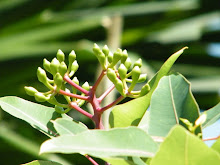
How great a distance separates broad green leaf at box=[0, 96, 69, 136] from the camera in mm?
571

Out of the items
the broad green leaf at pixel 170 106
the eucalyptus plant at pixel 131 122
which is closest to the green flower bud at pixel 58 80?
the eucalyptus plant at pixel 131 122

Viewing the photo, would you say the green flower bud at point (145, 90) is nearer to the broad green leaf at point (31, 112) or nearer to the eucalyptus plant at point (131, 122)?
the eucalyptus plant at point (131, 122)

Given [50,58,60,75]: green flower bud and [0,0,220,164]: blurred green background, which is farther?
[0,0,220,164]: blurred green background

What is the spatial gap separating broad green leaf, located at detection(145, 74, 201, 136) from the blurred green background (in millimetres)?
1697

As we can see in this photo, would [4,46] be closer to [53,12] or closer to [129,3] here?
[53,12]

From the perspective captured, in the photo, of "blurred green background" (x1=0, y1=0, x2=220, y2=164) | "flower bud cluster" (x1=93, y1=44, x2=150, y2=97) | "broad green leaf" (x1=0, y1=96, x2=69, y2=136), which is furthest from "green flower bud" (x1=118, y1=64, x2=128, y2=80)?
"blurred green background" (x1=0, y1=0, x2=220, y2=164)

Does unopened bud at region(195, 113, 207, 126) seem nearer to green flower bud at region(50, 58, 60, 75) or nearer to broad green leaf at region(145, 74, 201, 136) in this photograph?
broad green leaf at region(145, 74, 201, 136)

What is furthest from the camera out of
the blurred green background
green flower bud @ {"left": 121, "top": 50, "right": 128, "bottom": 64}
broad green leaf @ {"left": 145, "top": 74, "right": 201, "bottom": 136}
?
the blurred green background

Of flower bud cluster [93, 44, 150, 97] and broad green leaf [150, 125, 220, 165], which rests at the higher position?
flower bud cluster [93, 44, 150, 97]

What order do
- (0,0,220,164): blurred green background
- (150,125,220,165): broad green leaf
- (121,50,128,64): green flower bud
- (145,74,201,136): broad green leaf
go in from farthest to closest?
(0,0,220,164): blurred green background → (121,50,128,64): green flower bud → (145,74,201,136): broad green leaf → (150,125,220,165): broad green leaf

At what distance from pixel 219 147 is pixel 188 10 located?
3080mm

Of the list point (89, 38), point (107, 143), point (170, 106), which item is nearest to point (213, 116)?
point (170, 106)

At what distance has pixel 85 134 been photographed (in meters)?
0.43

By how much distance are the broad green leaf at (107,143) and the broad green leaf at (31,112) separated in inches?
5.8
